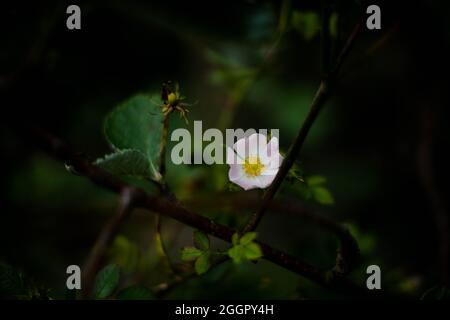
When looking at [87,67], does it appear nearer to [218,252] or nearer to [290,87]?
[290,87]

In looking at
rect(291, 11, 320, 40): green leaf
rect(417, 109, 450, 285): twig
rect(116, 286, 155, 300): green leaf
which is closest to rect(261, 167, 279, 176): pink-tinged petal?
rect(116, 286, 155, 300): green leaf

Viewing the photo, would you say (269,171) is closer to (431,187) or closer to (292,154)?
(292,154)

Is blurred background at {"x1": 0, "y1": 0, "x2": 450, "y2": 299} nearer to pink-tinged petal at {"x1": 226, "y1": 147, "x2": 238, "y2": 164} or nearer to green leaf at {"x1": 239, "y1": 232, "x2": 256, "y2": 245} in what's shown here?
pink-tinged petal at {"x1": 226, "y1": 147, "x2": 238, "y2": 164}

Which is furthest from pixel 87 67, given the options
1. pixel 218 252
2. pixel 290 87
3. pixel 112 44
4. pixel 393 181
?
pixel 393 181

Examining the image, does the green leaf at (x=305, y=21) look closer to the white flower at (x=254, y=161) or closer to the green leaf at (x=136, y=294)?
the white flower at (x=254, y=161)

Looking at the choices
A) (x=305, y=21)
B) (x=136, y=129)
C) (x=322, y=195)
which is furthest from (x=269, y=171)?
(x=305, y=21)

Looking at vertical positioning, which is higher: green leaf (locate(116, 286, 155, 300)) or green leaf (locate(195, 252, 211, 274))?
green leaf (locate(195, 252, 211, 274))

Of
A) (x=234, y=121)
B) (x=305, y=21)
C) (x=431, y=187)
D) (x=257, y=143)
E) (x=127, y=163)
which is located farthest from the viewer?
(x=234, y=121)
